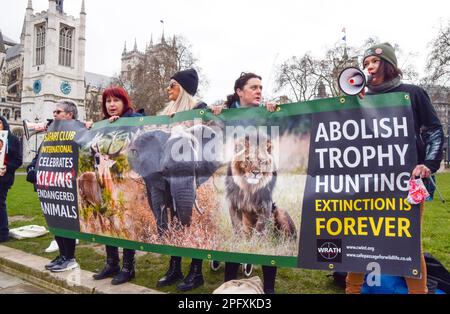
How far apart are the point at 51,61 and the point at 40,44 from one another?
704 cm

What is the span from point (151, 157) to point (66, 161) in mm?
1340

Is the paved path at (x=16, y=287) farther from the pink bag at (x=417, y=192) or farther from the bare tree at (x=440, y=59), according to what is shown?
the bare tree at (x=440, y=59)

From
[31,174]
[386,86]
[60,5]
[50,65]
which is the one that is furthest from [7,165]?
[60,5]

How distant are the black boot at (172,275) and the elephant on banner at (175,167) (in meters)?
0.46

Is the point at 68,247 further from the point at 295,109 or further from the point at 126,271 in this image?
the point at 295,109

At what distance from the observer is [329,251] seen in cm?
286

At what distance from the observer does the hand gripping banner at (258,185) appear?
8.94 feet

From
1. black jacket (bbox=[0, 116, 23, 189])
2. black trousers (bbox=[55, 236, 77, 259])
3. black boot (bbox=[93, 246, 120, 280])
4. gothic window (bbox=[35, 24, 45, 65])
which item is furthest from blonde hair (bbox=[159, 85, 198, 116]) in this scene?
gothic window (bbox=[35, 24, 45, 65])

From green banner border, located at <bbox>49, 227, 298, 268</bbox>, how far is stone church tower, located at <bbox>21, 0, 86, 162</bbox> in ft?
220

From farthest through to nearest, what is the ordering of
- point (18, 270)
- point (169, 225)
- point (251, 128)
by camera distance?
point (18, 270), point (169, 225), point (251, 128)
